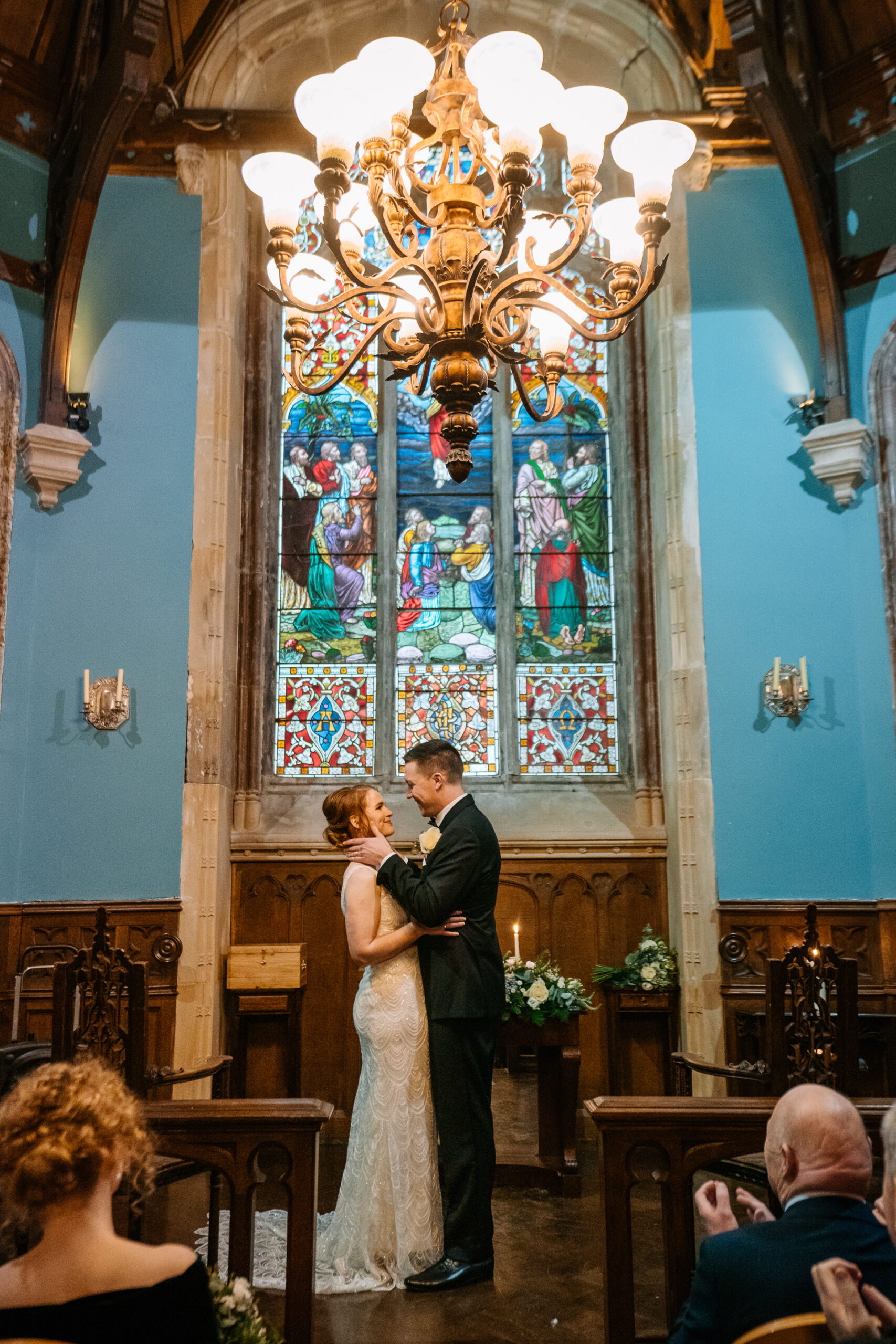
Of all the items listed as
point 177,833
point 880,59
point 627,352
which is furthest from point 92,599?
point 880,59

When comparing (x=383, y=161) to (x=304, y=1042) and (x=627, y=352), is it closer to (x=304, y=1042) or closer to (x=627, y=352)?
(x=627, y=352)

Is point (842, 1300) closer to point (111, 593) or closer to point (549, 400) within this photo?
point (549, 400)

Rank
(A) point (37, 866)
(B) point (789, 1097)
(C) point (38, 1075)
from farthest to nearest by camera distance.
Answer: (A) point (37, 866), (B) point (789, 1097), (C) point (38, 1075)

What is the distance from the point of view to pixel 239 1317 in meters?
2.09

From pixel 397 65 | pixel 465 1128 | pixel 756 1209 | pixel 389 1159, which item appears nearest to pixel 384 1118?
pixel 389 1159

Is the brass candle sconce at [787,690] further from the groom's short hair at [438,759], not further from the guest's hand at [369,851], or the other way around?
the guest's hand at [369,851]

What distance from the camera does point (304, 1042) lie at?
6527 millimetres

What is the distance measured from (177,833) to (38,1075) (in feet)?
15.3

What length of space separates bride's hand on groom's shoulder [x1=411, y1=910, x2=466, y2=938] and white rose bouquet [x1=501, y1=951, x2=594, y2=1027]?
1559 millimetres

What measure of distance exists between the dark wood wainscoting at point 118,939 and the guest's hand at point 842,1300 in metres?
4.86

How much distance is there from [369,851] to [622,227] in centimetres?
242

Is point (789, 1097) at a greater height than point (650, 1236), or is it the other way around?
point (789, 1097)

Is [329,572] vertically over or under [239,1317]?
over

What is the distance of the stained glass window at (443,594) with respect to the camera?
281 inches
